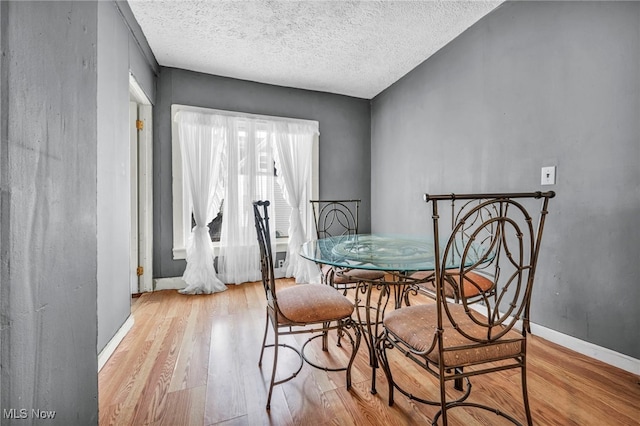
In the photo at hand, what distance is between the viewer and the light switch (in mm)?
2105

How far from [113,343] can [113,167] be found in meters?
1.24

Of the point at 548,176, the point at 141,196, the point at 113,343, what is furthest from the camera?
the point at 141,196

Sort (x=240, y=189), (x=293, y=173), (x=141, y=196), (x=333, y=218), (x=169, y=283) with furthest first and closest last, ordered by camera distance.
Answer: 1. (x=333, y=218)
2. (x=293, y=173)
3. (x=240, y=189)
4. (x=169, y=283)
5. (x=141, y=196)

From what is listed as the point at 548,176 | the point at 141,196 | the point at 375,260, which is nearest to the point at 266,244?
the point at 375,260

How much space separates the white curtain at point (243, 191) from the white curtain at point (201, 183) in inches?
5.9

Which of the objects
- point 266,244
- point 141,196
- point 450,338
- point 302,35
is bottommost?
point 450,338

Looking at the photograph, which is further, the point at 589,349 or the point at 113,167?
the point at 113,167

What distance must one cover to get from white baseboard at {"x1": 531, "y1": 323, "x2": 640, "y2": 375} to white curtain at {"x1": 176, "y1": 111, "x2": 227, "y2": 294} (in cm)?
302

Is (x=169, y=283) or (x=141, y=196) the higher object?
(x=141, y=196)

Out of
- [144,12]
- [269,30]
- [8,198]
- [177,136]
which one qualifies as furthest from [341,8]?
[8,198]

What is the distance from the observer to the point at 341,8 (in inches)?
94.9

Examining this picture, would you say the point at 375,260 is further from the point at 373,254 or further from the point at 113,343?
the point at 113,343

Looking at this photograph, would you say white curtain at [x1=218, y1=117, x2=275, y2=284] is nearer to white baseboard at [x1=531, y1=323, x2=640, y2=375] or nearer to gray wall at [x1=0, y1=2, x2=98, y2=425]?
gray wall at [x1=0, y1=2, x2=98, y2=425]

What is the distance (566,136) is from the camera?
2.04m
